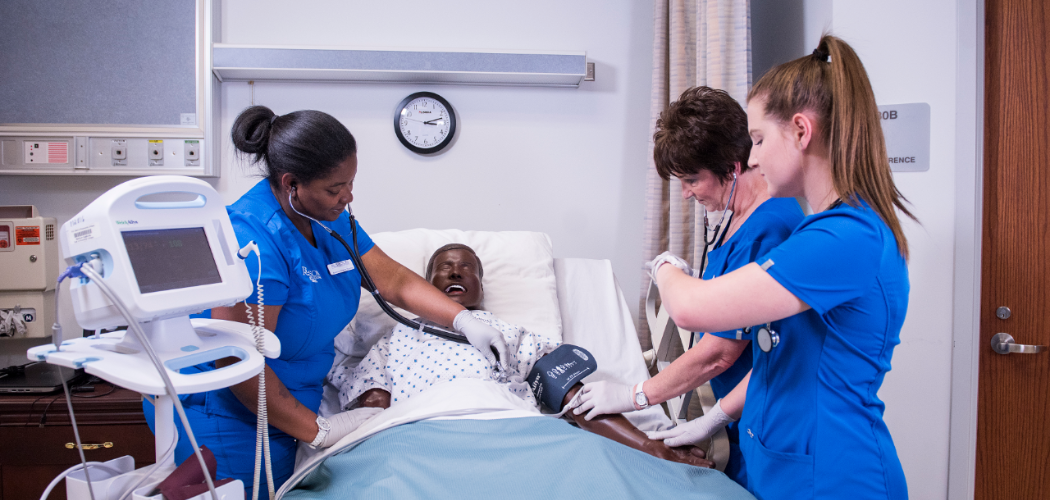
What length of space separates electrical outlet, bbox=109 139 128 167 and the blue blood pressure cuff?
1.87 m

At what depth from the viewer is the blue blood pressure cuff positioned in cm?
153

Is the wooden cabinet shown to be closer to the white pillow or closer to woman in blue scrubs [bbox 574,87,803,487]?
the white pillow

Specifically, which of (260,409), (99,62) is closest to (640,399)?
(260,409)

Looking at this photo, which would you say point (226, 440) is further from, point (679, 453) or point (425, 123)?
point (425, 123)

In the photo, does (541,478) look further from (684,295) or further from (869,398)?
(869,398)

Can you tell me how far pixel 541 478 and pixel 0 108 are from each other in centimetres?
261

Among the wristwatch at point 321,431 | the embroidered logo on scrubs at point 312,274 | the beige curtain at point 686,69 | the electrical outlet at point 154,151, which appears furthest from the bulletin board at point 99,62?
the beige curtain at point 686,69

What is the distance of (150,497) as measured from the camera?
778 millimetres

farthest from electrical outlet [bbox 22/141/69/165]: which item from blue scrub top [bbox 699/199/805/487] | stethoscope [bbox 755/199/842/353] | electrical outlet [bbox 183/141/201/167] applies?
stethoscope [bbox 755/199/842/353]

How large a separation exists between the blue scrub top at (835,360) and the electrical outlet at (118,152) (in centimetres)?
242

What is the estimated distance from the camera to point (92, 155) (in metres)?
2.19

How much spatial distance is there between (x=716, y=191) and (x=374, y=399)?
1.09m

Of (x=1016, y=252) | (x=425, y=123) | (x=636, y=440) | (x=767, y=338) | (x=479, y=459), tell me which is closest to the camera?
(x=767, y=338)

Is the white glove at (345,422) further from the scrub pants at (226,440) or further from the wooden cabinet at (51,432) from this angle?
the wooden cabinet at (51,432)
